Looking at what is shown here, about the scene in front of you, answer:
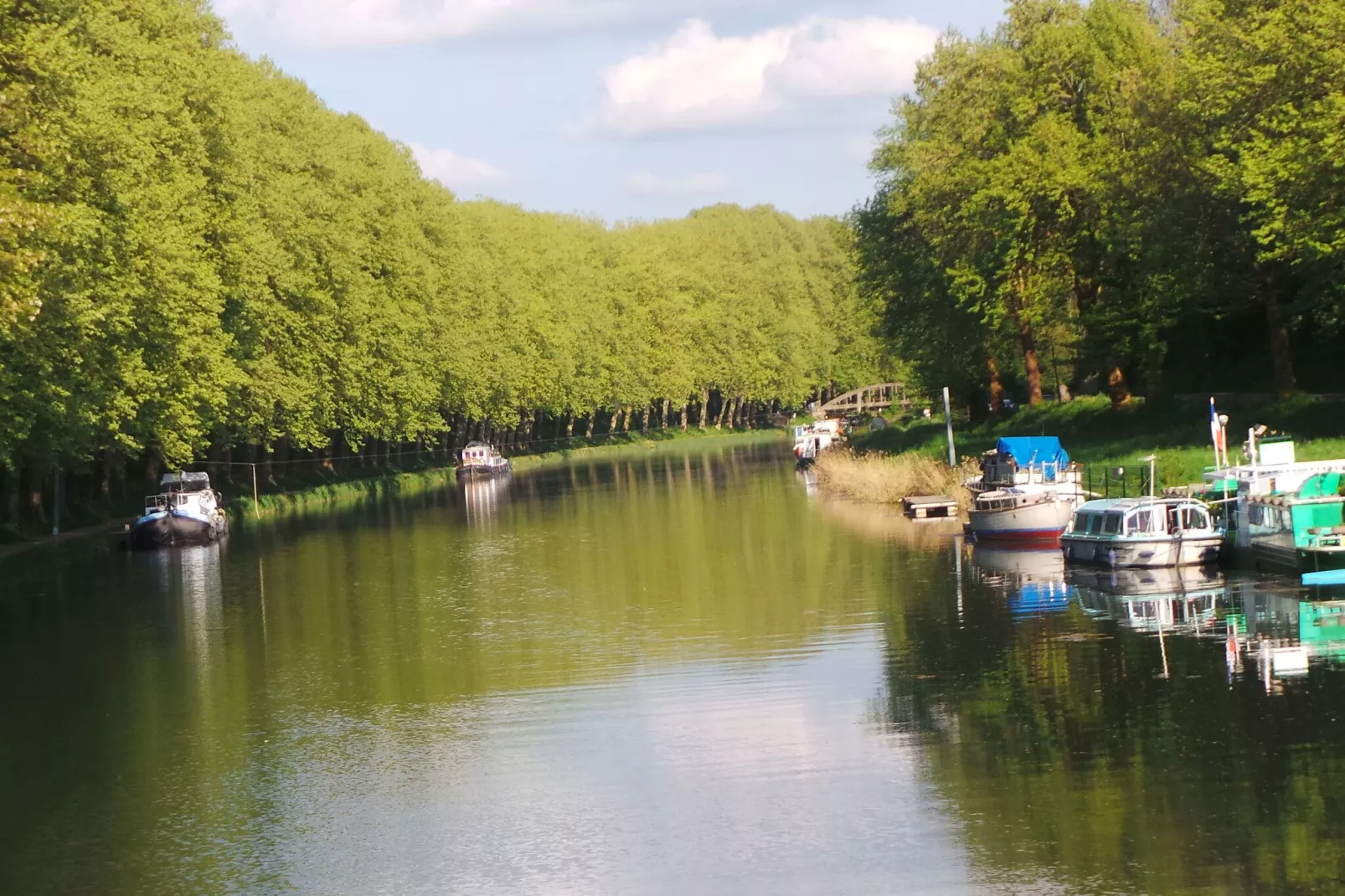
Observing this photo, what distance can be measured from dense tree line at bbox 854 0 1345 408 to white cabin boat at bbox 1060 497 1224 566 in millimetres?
11167

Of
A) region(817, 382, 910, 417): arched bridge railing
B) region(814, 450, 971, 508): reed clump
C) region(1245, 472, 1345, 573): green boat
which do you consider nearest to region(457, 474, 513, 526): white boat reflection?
region(814, 450, 971, 508): reed clump

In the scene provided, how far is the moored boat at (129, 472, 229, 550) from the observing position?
61.9 metres

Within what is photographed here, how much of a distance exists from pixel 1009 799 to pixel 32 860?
40.4ft

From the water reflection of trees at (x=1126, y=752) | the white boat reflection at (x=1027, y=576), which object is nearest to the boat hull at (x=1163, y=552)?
the white boat reflection at (x=1027, y=576)

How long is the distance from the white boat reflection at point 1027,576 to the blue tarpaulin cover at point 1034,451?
13.0 ft

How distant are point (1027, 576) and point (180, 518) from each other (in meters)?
33.9

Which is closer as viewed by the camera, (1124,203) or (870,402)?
(1124,203)

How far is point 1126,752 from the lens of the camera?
23.1 metres

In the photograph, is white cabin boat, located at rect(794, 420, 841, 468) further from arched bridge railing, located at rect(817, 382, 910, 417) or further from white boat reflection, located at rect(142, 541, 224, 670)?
white boat reflection, located at rect(142, 541, 224, 670)

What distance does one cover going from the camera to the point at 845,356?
18688 centimetres

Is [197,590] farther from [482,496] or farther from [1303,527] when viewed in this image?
[482,496]

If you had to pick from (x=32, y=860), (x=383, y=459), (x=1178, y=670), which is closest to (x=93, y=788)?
(x=32, y=860)

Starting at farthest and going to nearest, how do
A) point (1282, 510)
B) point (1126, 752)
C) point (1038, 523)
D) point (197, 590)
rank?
point (1038, 523)
point (197, 590)
point (1282, 510)
point (1126, 752)

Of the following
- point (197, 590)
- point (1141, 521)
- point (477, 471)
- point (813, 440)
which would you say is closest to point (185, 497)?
point (197, 590)
